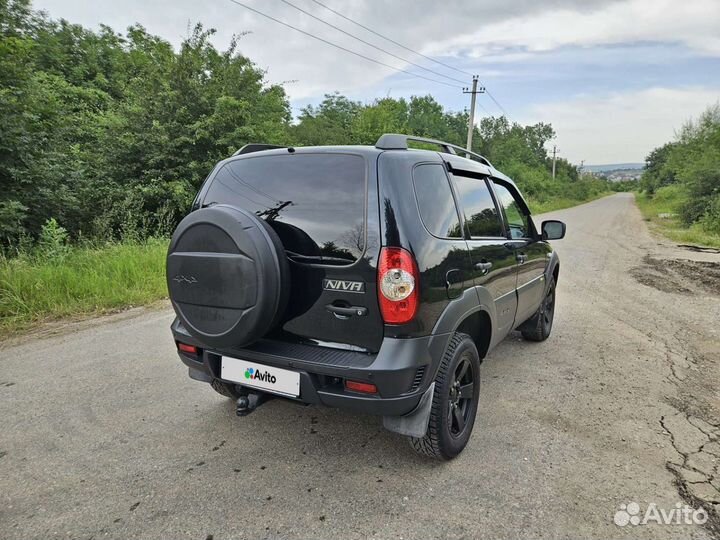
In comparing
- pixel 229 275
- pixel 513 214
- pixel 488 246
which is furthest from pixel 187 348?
pixel 513 214

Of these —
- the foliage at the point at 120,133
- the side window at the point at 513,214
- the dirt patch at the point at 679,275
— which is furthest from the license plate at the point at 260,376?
the dirt patch at the point at 679,275

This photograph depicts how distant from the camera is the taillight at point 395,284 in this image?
2.00 m

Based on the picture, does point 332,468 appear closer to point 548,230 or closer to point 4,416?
point 4,416

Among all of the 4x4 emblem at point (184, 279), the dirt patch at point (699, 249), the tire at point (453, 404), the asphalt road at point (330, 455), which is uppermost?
the 4x4 emblem at point (184, 279)

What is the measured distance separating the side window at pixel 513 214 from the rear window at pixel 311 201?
67.2 inches

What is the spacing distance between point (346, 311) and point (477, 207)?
1403 mm

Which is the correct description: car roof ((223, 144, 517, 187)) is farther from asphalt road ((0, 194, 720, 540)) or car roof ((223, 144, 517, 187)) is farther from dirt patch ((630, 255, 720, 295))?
dirt patch ((630, 255, 720, 295))

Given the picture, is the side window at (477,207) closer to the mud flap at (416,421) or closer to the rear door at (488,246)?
the rear door at (488,246)

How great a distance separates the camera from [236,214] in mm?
2119

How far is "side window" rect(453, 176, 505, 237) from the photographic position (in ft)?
9.04

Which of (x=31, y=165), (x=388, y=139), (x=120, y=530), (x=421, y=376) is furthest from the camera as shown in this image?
(x=31, y=165)

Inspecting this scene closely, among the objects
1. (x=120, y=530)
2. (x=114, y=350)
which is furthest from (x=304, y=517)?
(x=114, y=350)

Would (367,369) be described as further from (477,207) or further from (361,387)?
(477,207)

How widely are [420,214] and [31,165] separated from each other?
7816 millimetres
